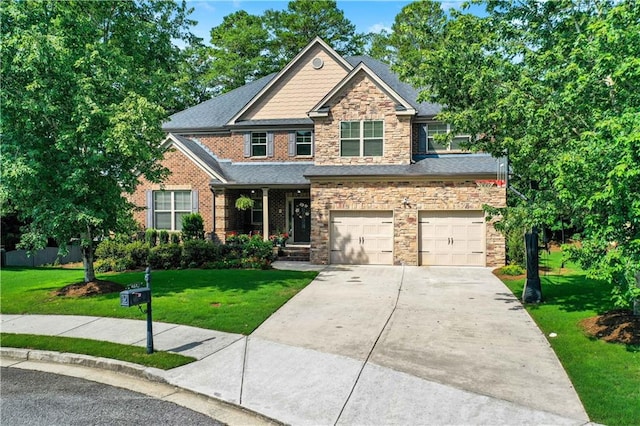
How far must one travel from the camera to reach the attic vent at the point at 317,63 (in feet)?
78.6

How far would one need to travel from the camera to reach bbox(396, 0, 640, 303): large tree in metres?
7.39

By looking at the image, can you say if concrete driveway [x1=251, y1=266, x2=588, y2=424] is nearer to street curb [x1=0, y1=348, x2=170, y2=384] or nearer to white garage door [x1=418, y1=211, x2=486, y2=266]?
street curb [x1=0, y1=348, x2=170, y2=384]

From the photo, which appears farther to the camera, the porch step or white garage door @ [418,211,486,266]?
the porch step

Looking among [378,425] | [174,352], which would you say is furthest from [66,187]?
[378,425]

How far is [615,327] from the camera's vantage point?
8906 mm

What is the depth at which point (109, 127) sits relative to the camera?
12.6 meters

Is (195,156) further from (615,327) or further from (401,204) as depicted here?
(615,327)

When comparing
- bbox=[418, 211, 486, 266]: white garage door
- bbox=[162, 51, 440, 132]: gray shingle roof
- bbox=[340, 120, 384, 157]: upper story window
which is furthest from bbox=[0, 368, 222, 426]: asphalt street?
bbox=[162, 51, 440, 132]: gray shingle roof

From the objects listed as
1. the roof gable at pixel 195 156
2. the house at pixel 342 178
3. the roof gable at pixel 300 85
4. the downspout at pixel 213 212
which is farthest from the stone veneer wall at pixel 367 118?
the downspout at pixel 213 212

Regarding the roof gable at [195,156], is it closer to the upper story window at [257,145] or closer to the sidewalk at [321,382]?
the upper story window at [257,145]

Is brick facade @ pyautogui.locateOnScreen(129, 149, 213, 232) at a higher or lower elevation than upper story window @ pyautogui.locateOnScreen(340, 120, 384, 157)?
lower

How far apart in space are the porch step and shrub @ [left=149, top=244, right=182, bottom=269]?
A: 4.66 meters

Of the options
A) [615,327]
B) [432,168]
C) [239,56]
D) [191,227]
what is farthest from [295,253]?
[239,56]

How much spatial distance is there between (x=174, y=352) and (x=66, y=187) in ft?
21.6
